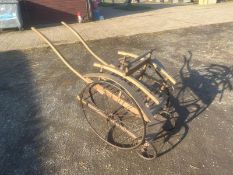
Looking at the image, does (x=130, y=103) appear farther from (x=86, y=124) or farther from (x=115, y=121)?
(x=86, y=124)

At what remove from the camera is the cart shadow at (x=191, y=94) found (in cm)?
501

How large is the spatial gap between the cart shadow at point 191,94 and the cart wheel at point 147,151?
5.1 inches

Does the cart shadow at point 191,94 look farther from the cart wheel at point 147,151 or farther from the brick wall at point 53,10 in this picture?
the brick wall at point 53,10

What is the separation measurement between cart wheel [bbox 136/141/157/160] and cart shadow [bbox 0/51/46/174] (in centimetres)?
174

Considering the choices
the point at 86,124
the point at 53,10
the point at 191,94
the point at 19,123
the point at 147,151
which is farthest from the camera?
the point at 53,10

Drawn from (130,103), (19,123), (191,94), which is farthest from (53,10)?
(130,103)

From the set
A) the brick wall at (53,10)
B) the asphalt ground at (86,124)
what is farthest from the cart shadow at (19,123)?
the brick wall at (53,10)

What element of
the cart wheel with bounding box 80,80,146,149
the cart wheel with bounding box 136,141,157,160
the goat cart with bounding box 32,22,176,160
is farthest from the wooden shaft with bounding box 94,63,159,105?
the cart wheel with bounding box 136,141,157,160

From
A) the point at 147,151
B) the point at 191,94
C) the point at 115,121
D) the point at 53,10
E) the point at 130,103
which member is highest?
the point at 53,10

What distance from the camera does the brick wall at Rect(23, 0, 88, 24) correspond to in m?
14.6

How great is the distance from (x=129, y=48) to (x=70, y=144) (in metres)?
5.96

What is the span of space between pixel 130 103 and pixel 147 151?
3.00ft

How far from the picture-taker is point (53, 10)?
14.8 metres

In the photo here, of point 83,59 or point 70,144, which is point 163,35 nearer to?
point 83,59
